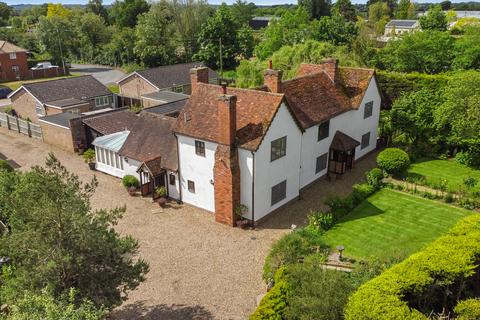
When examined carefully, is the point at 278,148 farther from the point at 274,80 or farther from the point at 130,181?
the point at 130,181

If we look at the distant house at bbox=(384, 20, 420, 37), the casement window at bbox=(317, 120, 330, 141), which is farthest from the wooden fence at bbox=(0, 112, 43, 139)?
the distant house at bbox=(384, 20, 420, 37)

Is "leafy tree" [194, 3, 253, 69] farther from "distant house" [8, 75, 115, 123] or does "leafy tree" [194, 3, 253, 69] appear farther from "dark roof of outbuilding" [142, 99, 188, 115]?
"dark roof of outbuilding" [142, 99, 188, 115]

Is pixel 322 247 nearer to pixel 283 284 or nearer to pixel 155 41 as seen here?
pixel 283 284

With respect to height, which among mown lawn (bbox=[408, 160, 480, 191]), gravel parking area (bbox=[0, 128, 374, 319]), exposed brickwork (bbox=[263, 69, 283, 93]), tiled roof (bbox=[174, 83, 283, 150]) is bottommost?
gravel parking area (bbox=[0, 128, 374, 319])

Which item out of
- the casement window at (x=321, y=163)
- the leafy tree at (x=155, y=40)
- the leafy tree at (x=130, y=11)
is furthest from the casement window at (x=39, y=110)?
the leafy tree at (x=130, y=11)

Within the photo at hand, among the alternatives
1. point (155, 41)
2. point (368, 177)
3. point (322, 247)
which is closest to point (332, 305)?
point (322, 247)

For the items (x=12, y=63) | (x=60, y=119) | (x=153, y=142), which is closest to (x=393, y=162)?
(x=153, y=142)

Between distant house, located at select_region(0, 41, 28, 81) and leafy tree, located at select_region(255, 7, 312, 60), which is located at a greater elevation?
leafy tree, located at select_region(255, 7, 312, 60)

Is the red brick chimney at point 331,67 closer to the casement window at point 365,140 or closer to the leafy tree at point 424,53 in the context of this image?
the casement window at point 365,140
